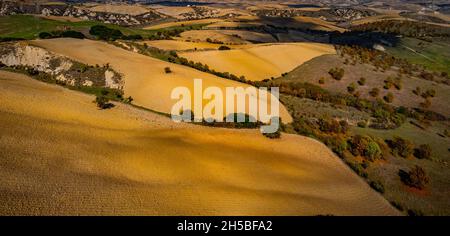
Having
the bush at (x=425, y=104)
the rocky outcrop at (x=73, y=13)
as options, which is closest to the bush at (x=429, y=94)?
the bush at (x=425, y=104)

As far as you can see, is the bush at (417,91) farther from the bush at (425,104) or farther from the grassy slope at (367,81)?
the bush at (425,104)

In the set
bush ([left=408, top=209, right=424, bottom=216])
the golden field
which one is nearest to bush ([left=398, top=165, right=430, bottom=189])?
bush ([left=408, top=209, right=424, bottom=216])

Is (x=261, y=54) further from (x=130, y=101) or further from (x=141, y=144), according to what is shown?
(x=141, y=144)

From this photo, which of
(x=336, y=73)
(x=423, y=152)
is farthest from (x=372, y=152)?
(x=336, y=73)

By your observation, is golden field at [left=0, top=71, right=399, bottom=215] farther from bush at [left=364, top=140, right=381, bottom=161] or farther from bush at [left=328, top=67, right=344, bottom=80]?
bush at [left=328, top=67, right=344, bottom=80]

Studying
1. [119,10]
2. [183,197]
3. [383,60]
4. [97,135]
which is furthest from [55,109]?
[119,10]

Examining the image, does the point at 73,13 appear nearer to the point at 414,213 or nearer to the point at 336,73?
the point at 336,73
